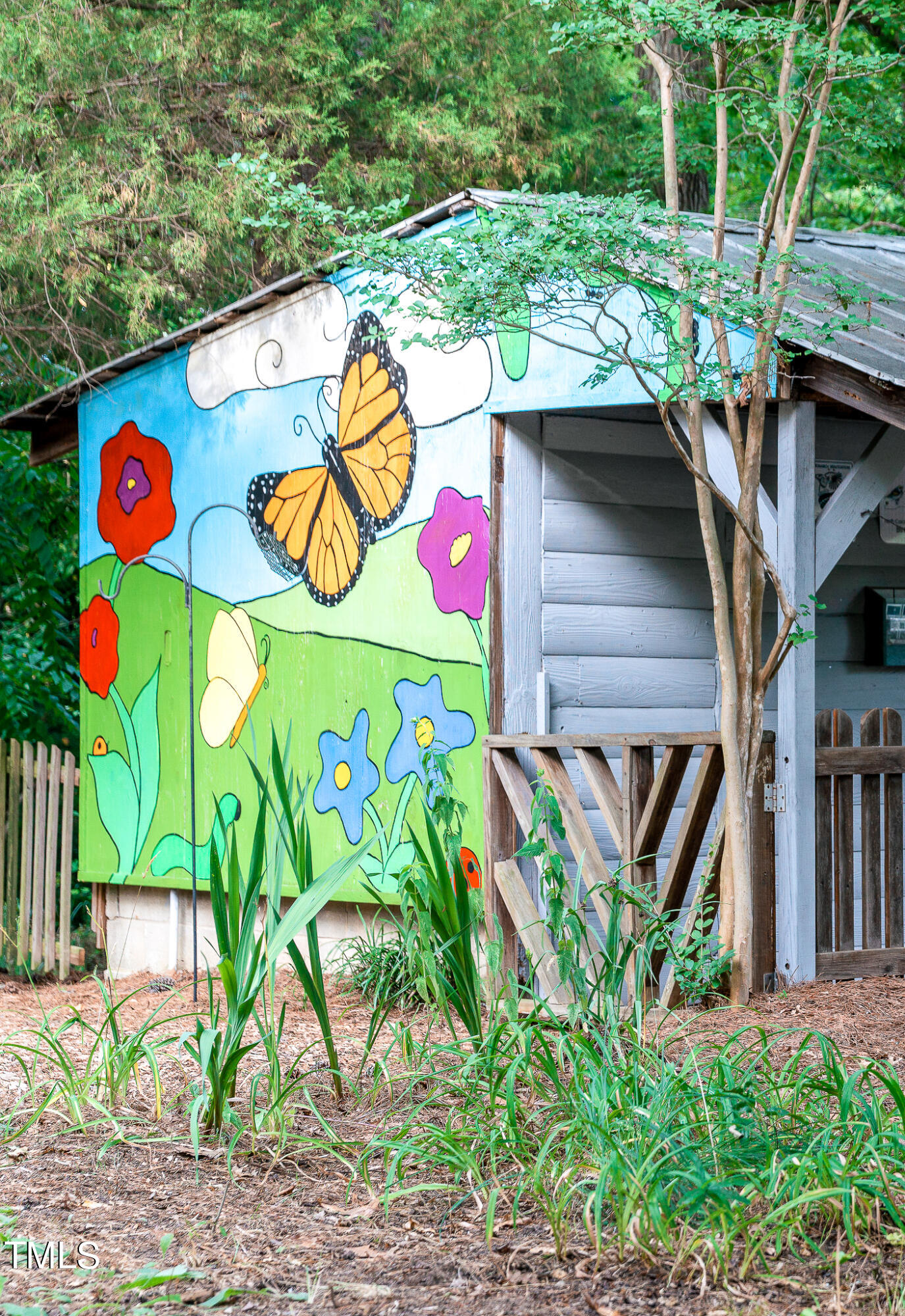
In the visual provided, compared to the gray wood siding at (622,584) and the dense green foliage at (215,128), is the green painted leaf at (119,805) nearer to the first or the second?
the dense green foliage at (215,128)

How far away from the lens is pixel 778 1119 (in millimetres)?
3328

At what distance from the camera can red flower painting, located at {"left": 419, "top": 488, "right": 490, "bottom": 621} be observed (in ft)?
20.6

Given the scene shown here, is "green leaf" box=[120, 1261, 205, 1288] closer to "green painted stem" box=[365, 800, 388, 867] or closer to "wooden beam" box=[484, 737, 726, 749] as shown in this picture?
"wooden beam" box=[484, 737, 726, 749]

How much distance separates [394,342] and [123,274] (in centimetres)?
210

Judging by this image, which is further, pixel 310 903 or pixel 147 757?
pixel 147 757

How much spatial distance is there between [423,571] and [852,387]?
92.7 inches

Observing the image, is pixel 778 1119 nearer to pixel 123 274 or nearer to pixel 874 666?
pixel 874 666

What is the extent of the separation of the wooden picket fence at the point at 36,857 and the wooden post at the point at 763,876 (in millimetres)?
4798

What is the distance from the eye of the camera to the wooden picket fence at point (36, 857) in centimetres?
870

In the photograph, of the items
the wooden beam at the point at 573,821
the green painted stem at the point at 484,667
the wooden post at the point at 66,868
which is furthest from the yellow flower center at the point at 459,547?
the wooden post at the point at 66,868

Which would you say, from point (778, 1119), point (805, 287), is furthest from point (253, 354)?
point (778, 1119)

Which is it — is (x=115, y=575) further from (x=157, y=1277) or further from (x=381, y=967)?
(x=157, y=1277)

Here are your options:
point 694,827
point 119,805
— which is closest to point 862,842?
point 694,827

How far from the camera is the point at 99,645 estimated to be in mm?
9086
